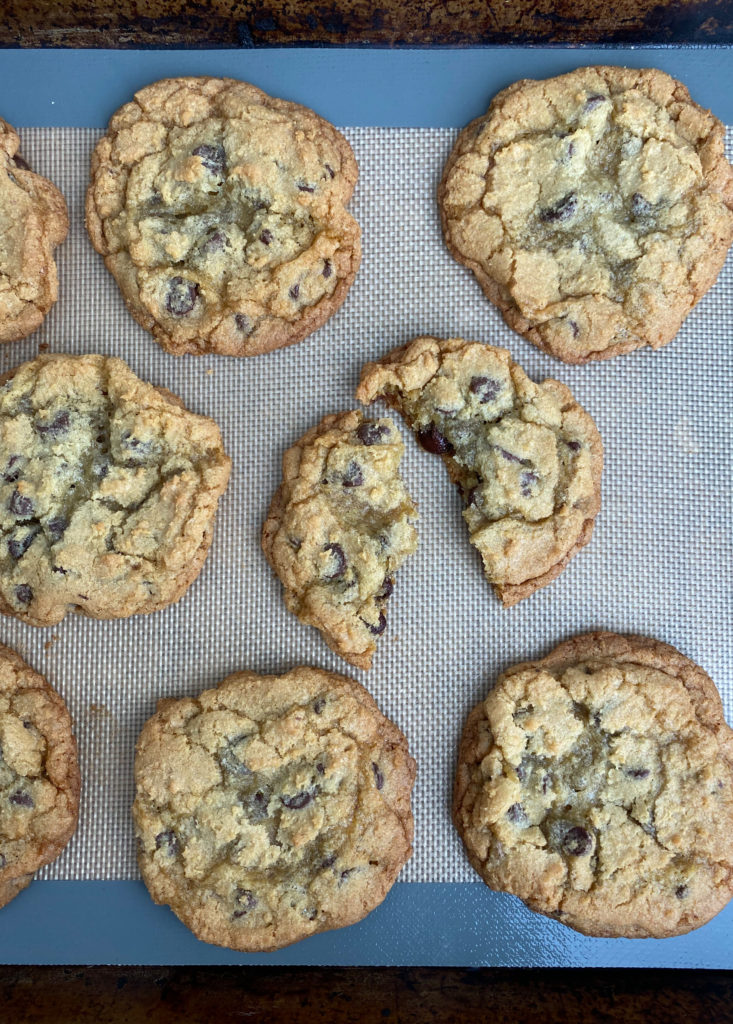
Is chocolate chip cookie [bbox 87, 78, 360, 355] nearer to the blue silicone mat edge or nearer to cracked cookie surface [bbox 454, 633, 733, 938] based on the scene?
cracked cookie surface [bbox 454, 633, 733, 938]

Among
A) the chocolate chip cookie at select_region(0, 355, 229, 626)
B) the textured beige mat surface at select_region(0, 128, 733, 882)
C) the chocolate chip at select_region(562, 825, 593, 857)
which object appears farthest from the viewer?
the textured beige mat surface at select_region(0, 128, 733, 882)

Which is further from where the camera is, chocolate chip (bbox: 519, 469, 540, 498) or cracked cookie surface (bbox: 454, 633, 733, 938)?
Answer: chocolate chip (bbox: 519, 469, 540, 498)

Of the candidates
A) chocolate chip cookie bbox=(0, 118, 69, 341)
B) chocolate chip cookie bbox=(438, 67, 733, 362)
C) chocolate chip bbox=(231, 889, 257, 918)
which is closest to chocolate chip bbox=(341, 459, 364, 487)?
chocolate chip cookie bbox=(438, 67, 733, 362)

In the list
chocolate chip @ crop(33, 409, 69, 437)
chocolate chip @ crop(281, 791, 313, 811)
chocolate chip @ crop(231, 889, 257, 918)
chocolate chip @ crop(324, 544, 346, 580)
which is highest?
chocolate chip @ crop(33, 409, 69, 437)

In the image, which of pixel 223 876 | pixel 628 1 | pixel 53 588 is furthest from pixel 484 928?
pixel 628 1

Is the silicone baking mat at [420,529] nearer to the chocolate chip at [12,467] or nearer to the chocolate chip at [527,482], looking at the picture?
the chocolate chip at [527,482]
